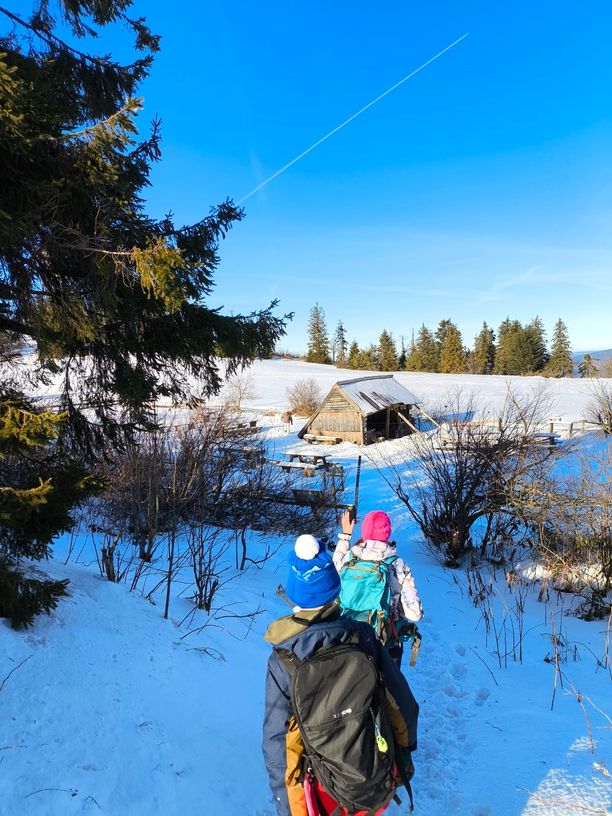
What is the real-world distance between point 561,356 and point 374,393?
47152mm

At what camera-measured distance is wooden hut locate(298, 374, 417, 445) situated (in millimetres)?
29062

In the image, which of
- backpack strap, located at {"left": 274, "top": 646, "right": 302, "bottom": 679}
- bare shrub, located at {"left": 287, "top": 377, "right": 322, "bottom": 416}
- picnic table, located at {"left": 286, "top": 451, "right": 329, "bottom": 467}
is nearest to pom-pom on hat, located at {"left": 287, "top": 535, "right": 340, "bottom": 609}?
backpack strap, located at {"left": 274, "top": 646, "right": 302, "bottom": 679}

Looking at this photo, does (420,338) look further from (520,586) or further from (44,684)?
(44,684)

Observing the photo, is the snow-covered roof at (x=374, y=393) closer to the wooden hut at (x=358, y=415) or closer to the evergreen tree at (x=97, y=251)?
the wooden hut at (x=358, y=415)

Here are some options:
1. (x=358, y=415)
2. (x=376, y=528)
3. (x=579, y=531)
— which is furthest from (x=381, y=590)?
(x=358, y=415)

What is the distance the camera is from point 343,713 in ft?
6.30

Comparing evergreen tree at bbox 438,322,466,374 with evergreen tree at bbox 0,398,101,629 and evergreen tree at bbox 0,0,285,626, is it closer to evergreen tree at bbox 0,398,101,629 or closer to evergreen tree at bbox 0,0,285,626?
evergreen tree at bbox 0,0,285,626

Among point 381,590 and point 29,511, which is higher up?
point 29,511

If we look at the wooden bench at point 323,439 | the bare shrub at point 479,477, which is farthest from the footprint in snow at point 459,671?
the wooden bench at point 323,439

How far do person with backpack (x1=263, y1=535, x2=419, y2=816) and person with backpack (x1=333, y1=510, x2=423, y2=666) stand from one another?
1446mm

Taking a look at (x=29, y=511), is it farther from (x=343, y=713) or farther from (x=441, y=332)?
(x=441, y=332)

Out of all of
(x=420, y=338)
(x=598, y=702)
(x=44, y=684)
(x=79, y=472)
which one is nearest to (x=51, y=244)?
(x=79, y=472)

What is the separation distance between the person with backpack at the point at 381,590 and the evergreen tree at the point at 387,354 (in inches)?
2861

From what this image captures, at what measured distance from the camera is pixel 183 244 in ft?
17.2
